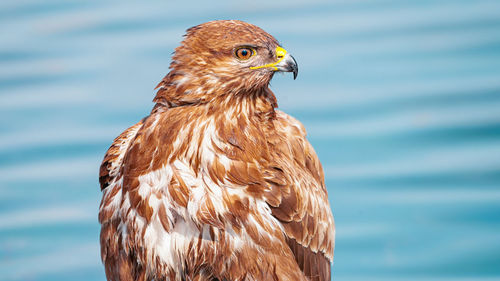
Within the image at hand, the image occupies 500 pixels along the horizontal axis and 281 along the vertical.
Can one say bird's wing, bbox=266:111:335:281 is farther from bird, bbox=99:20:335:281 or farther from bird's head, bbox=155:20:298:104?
bird's head, bbox=155:20:298:104

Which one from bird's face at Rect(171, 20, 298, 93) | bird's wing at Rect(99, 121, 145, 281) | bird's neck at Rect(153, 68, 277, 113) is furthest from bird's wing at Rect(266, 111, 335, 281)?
bird's wing at Rect(99, 121, 145, 281)

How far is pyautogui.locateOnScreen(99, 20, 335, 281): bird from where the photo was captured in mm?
3553

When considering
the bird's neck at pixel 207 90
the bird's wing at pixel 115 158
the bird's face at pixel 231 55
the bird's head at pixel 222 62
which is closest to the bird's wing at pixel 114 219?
the bird's wing at pixel 115 158

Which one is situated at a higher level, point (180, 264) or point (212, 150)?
point (212, 150)

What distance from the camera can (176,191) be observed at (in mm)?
3551

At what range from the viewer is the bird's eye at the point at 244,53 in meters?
3.55

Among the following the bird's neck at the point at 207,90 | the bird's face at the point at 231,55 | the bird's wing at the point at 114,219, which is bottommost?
the bird's wing at the point at 114,219

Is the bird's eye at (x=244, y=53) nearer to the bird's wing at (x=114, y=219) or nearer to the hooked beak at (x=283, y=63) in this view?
the hooked beak at (x=283, y=63)

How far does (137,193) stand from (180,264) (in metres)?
0.44

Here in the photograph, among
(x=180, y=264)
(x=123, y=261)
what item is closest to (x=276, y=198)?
(x=180, y=264)

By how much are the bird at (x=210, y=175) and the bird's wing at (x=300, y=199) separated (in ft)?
0.04

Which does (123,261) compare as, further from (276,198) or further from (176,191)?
(276,198)

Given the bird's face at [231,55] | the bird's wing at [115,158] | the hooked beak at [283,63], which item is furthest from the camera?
the bird's wing at [115,158]

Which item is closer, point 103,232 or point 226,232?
point 226,232
